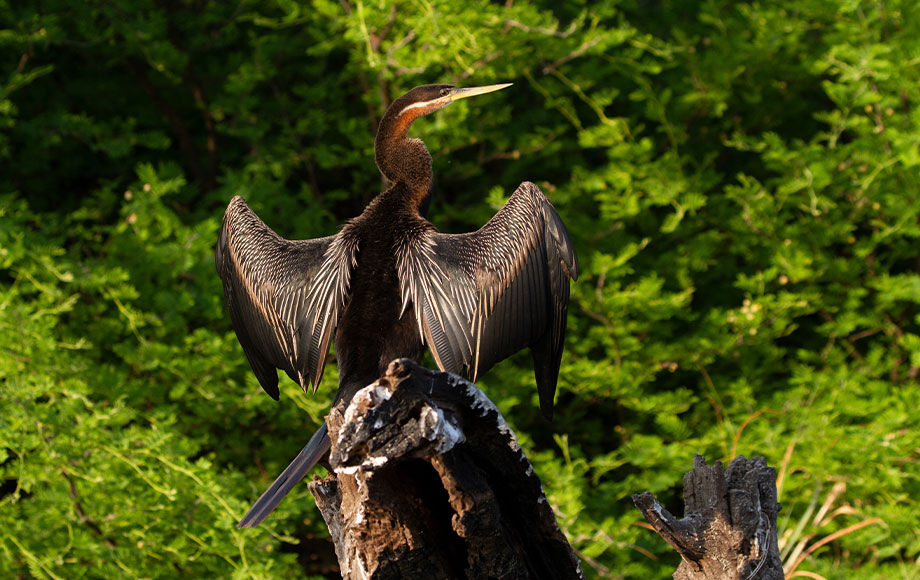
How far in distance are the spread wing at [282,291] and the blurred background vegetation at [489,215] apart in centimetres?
62

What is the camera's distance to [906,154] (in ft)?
14.7

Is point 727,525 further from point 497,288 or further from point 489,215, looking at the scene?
point 489,215

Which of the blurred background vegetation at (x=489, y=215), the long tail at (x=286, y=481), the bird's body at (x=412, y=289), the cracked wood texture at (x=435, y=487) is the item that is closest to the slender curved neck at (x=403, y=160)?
the bird's body at (x=412, y=289)

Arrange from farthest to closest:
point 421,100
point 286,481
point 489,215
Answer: point 489,215 < point 421,100 < point 286,481

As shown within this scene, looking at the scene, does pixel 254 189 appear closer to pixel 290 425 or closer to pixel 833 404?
pixel 290 425

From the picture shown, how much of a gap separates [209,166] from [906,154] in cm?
357

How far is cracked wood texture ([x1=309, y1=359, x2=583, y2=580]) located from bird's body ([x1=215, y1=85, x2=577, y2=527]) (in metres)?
0.89

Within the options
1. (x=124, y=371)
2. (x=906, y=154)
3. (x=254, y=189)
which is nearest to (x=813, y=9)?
(x=906, y=154)

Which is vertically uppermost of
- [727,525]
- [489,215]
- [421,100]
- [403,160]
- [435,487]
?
[421,100]

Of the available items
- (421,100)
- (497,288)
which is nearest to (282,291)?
(497,288)

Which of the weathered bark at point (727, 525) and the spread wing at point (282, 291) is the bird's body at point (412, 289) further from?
the weathered bark at point (727, 525)

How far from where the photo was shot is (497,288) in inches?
105

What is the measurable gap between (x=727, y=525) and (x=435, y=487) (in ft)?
2.47

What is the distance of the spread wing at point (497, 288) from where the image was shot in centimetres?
261
